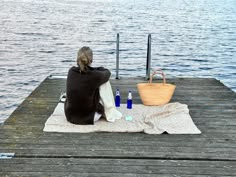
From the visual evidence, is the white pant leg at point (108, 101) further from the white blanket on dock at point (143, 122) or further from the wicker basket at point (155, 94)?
the wicker basket at point (155, 94)

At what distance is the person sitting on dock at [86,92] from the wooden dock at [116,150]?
0.37 metres

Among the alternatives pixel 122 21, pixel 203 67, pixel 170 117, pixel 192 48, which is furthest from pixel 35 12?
pixel 170 117

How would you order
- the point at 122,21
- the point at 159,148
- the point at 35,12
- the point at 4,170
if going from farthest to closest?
the point at 35,12 < the point at 122,21 < the point at 159,148 < the point at 4,170

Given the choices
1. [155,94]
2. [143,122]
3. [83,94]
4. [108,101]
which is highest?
[83,94]

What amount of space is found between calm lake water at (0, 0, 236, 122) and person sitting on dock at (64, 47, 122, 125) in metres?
4.31

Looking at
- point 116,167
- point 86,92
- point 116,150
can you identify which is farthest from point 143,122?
point 116,167

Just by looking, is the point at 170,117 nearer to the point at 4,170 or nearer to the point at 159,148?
the point at 159,148

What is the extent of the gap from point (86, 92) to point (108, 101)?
34 cm

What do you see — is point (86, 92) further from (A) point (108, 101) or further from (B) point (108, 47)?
(B) point (108, 47)

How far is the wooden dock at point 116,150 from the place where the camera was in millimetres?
4707

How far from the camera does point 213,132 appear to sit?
5.98 meters

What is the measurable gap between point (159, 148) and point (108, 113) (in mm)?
1090

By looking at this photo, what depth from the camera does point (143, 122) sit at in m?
6.26

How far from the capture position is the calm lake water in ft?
48.8
